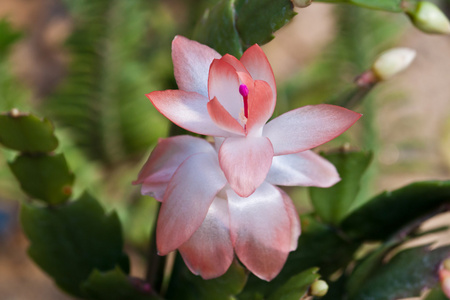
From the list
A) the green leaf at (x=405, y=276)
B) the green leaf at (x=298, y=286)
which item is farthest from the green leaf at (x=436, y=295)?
the green leaf at (x=298, y=286)

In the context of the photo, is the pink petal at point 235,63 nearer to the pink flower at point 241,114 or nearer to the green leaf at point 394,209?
the pink flower at point 241,114

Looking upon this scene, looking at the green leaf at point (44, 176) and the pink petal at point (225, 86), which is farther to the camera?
the green leaf at point (44, 176)

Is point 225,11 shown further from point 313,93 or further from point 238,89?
point 313,93

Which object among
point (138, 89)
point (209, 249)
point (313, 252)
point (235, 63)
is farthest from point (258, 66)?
point (138, 89)

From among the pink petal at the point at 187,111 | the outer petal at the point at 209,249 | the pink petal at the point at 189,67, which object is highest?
the pink petal at the point at 189,67

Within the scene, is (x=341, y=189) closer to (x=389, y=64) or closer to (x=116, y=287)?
(x=389, y=64)

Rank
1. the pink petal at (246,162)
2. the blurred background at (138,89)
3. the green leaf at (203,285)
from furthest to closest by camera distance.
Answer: the blurred background at (138,89) < the green leaf at (203,285) < the pink petal at (246,162)

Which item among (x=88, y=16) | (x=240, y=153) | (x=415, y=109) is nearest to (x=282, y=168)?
(x=240, y=153)
